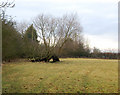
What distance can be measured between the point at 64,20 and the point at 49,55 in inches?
211

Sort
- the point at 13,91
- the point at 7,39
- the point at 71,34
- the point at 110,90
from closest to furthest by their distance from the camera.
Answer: the point at 7,39
the point at 13,91
the point at 110,90
the point at 71,34

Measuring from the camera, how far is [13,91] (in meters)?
4.73

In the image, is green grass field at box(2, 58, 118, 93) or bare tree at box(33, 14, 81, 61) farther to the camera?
bare tree at box(33, 14, 81, 61)

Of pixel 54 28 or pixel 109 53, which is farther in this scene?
pixel 109 53

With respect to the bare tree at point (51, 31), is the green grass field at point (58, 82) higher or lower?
lower

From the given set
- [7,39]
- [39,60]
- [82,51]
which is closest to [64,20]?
[39,60]

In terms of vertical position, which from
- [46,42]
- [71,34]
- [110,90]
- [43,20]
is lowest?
[110,90]

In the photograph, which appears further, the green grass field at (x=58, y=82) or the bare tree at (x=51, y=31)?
the bare tree at (x=51, y=31)

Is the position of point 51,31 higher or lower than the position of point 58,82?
higher

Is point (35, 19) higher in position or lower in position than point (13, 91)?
higher

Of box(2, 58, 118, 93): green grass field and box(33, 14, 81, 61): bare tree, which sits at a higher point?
box(33, 14, 81, 61): bare tree

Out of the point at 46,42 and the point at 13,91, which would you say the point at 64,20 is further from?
the point at 13,91

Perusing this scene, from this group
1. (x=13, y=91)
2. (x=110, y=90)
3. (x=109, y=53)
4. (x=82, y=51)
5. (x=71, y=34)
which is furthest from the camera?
(x=82, y=51)

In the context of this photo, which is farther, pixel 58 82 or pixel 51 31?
pixel 51 31
